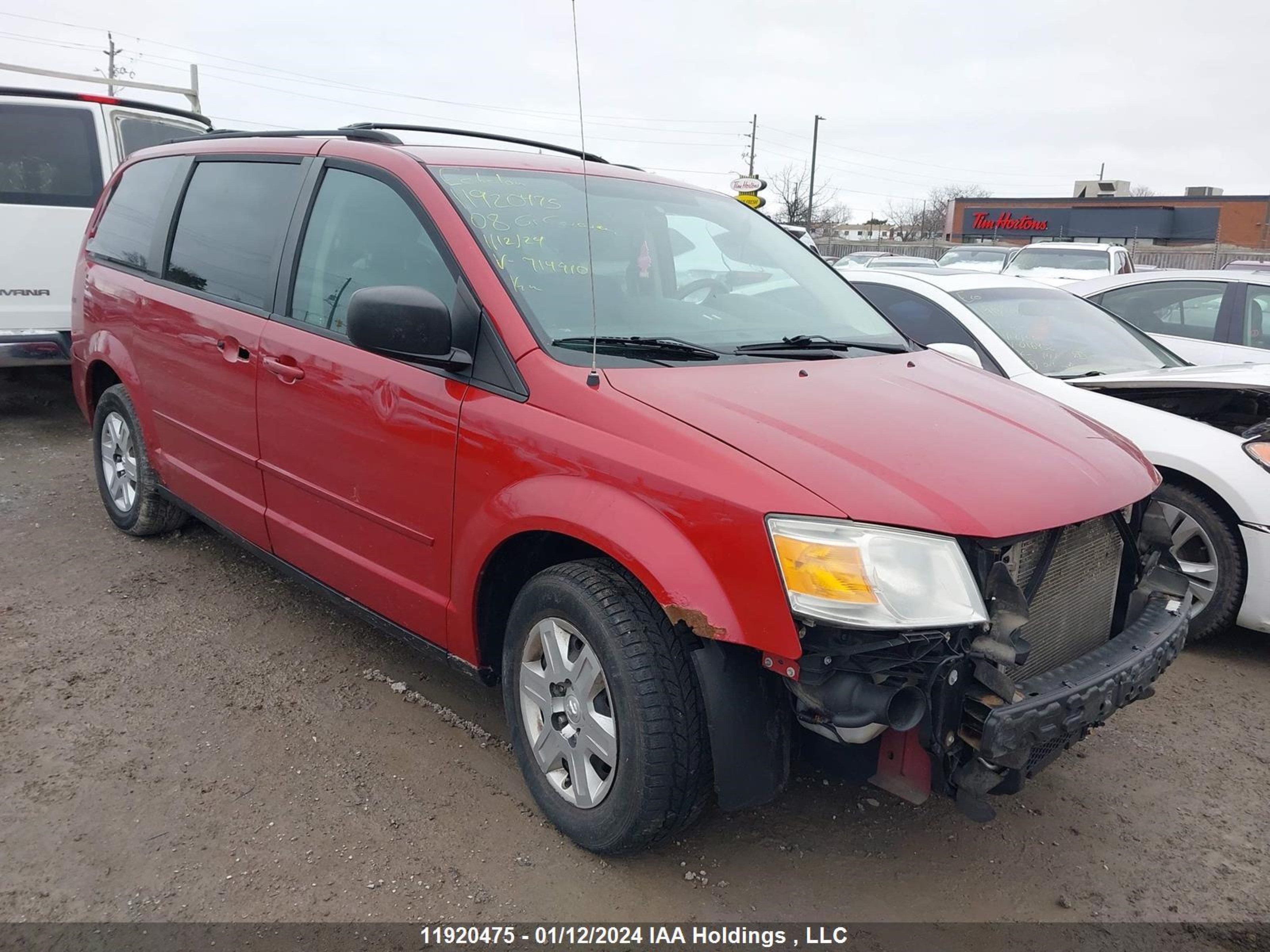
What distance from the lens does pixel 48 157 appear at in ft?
24.0

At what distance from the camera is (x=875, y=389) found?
2881 millimetres

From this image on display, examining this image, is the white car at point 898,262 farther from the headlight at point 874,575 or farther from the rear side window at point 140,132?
the headlight at point 874,575

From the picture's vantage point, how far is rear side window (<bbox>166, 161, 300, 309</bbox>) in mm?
3635

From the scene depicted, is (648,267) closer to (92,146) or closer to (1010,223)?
(92,146)

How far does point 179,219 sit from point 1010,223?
47.5 m

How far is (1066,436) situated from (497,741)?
2040 millimetres

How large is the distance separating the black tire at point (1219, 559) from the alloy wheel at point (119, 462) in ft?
15.8

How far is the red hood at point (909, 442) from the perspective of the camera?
2.27 meters

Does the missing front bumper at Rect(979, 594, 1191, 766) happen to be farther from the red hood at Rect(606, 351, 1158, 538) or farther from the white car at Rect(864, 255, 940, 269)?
the white car at Rect(864, 255, 940, 269)

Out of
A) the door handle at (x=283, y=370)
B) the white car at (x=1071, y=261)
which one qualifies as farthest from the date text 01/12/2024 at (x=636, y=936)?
the white car at (x=1071, y=261)

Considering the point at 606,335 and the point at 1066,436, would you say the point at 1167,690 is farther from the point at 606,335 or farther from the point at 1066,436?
the point at 606,335

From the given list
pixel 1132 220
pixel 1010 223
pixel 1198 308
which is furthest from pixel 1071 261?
pixel 1132 220

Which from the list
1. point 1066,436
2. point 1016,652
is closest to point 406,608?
point 1016,652

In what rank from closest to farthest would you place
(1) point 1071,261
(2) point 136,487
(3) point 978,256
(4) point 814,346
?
(4) point 814,346 < (2) point 136,487 < (1) point 1071,261 < (3) point 978,256
